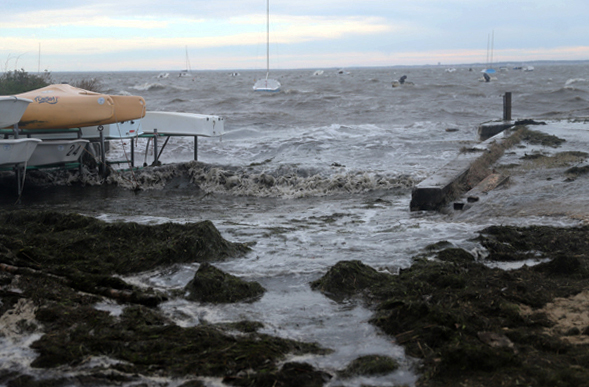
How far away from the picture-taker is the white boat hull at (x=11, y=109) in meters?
8.64

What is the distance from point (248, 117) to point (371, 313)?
23.6m

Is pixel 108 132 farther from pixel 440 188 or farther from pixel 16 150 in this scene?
pixel 440 188

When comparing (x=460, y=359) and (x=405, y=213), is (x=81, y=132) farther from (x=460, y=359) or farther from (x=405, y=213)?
(x=460, y=359)

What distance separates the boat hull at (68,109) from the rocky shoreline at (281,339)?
468cm

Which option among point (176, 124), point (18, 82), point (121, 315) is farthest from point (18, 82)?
point (121, 315)

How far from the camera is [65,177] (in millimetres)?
11297

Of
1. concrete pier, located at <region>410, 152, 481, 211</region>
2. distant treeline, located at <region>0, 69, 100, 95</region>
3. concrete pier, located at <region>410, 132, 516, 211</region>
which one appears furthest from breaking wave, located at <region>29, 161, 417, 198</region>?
distant treeline, located at <region>0, 69, 100, 95</region>

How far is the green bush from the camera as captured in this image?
16.1m

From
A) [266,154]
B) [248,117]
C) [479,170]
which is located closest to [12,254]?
[479,170]

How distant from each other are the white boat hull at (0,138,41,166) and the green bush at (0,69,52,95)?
799cm

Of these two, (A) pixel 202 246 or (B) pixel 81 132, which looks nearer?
(A) pixel 202 246

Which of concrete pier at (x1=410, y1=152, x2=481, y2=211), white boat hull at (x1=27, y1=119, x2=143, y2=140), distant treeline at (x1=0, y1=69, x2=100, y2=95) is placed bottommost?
concrete pier at (x1=410, y1=152, x2=481, y2=211)

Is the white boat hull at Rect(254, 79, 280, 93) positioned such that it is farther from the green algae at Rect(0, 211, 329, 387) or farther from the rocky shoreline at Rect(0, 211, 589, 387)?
the rocky shoreline at Rect(0, 211, 589, 387)

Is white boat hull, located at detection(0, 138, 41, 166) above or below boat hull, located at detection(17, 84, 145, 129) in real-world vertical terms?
below
